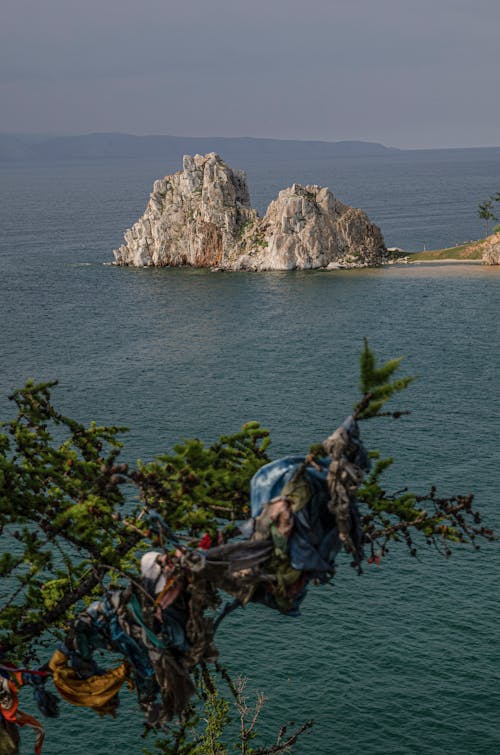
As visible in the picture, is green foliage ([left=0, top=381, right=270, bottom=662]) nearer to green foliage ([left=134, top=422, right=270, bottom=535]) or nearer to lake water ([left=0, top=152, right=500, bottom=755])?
green foliage ([left=134, top=422, right=270, bottom=535])

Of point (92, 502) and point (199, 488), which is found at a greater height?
point (199, 488)

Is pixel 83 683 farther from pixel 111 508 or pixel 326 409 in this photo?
pixel 326 409

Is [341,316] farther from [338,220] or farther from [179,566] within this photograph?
[179,566]

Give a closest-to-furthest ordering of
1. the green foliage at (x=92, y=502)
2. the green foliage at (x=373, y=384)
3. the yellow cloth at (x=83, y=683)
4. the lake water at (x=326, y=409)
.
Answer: the green foliage at (x=373, y=384)
the yellow cloth at (x=83, y=683)
the green foliage at (x=92, y=502)
the lake water at (x=326, y=409)

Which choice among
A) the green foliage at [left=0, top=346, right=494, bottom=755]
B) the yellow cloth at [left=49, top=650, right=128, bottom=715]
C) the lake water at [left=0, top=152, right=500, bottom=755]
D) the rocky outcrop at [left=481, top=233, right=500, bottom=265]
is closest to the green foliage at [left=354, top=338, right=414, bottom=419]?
the green foliage at [left=0, top=346, right=494, bottom=755]

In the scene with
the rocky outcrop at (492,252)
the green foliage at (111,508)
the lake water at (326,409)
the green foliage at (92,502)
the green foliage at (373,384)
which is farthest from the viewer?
the rocky outcrop at (492,252)

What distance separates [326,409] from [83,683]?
76016 millimetres

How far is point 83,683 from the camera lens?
1791 centimetres

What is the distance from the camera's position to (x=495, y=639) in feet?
168

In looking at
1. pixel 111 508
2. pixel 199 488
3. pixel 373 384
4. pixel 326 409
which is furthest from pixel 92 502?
pixel 326 409

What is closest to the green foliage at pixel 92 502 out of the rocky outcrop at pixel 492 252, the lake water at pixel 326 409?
the lake water at pixel 326 409

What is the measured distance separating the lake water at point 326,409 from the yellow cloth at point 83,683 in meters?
27.7

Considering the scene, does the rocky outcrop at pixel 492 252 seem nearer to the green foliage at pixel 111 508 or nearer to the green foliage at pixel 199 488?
the green foliage at pixel 111 508

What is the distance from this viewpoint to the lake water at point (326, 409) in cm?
4609
